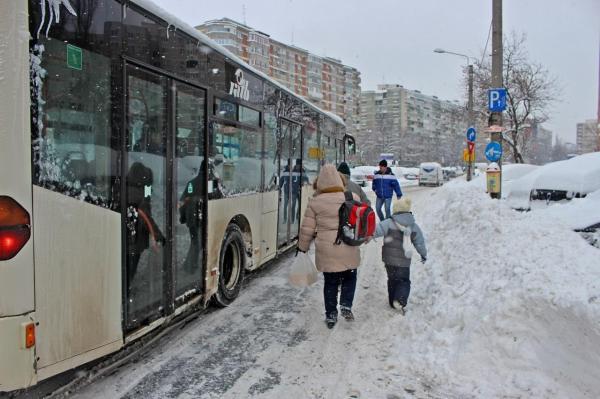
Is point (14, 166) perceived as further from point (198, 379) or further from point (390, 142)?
point (390, 142)

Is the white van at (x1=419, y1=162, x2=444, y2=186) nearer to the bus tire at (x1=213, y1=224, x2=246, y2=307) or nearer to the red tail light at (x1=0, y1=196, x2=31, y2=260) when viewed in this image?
the bus tire at (x1=213, y1=224, x2=246, y2=307)

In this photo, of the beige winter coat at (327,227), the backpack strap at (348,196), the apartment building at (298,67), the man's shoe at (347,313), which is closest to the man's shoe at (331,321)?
the man's shoe at (347,313)

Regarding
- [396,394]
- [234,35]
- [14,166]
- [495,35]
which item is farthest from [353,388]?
[234,35]

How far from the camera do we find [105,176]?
3770 mm

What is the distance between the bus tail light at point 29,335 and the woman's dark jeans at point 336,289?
324 cm

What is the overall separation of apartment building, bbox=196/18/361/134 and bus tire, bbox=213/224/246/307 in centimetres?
7646

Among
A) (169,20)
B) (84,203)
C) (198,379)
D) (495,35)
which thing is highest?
(495,35)

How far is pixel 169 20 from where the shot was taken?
15.5 ft

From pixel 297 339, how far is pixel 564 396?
2.55 m

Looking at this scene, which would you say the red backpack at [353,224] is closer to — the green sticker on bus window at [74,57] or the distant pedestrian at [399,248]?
the distant pedestrian at [399,248]

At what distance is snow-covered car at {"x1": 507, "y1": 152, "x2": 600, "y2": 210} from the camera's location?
852cm

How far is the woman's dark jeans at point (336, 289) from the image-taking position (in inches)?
224

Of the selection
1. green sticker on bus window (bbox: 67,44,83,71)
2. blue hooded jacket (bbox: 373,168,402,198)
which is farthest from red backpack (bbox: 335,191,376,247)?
blue hooded jacket (bbox: 373,168,402,198)

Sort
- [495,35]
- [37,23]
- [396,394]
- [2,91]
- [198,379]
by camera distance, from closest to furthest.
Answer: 1. [2,91]
2. [37,23]
3. [396,394]
4. [198,379]
5. [495,35]
